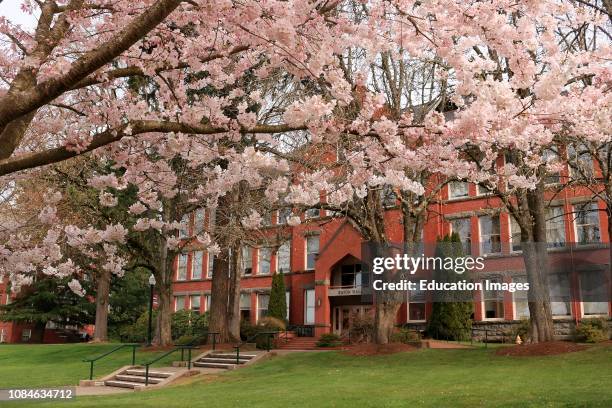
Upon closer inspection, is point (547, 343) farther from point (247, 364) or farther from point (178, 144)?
point (178, 144)

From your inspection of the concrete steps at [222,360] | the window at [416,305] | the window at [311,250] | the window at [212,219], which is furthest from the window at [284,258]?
the concrete steps at [222,360]

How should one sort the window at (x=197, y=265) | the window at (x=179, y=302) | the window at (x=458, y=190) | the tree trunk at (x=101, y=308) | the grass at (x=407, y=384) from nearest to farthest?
the grass at (x=407, y=384), the window at (x=458, y=190), the tree trunk at (x=101, y=308), the window at (x=197, y=265), the window at (x=179, y=302)

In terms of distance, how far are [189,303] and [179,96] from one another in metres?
38.7

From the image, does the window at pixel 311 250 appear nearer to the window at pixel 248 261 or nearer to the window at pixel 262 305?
the window at pixel 262 305

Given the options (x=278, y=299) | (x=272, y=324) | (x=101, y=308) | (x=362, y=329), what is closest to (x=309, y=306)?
(x=278, y=299)

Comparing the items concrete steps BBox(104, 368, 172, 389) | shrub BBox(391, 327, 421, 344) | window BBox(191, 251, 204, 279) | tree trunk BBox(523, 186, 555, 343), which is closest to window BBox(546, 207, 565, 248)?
shrub BBox(391, 327, 421, 344)

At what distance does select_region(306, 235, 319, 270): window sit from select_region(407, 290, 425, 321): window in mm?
7637

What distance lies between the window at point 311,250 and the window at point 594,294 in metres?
15.8

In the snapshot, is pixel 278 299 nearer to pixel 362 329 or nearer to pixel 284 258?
pixel 284 258

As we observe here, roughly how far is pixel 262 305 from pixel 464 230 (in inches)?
583

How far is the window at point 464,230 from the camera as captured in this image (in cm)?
3275

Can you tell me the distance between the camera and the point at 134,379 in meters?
20.8

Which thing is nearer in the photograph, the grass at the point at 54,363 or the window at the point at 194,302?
the grass at the point at 54,363

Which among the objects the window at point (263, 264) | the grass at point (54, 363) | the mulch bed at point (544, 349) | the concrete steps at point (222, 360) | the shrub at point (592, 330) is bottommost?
the grass at point (54, 363)
